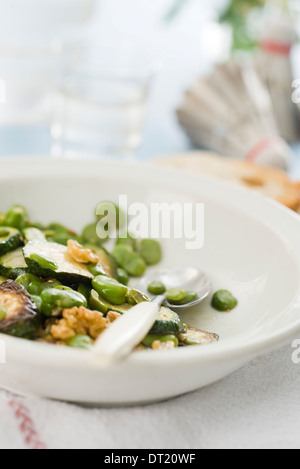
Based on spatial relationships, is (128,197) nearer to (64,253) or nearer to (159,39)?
(64,253)

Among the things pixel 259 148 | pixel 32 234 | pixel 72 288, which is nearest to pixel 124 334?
pixel 72 288

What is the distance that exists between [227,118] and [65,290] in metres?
2.08

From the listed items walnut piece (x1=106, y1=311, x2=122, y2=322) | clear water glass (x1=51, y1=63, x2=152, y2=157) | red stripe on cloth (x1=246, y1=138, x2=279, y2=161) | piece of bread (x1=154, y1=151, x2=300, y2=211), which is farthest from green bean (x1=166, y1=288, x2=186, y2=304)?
red stripe on cloth (x1=246, y1=138, x2=279, y2=161)

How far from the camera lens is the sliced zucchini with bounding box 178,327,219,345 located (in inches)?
59.1

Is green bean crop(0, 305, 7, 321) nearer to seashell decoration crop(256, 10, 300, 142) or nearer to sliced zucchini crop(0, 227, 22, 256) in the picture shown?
sliced zucchini crop(0, 227, 22, 256)

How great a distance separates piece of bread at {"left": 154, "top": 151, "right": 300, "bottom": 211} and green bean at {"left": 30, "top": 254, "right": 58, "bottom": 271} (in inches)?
47.4

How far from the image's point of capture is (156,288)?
183cm

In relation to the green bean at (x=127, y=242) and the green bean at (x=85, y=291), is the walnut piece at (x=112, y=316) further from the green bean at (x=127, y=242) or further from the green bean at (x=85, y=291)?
the green bean at (x=127, y=242)

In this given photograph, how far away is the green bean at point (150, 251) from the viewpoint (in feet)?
6.77

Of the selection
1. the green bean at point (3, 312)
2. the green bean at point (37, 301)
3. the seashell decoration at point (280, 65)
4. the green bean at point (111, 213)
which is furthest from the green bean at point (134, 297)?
the seashell decoration at point (280, 65)

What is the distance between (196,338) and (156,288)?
334 millimetres

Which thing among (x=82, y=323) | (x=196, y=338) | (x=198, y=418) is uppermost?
(x=82, y=323)

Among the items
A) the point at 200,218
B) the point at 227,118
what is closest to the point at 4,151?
the point at 227,118

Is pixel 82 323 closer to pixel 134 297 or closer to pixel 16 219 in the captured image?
pixel 134 297
